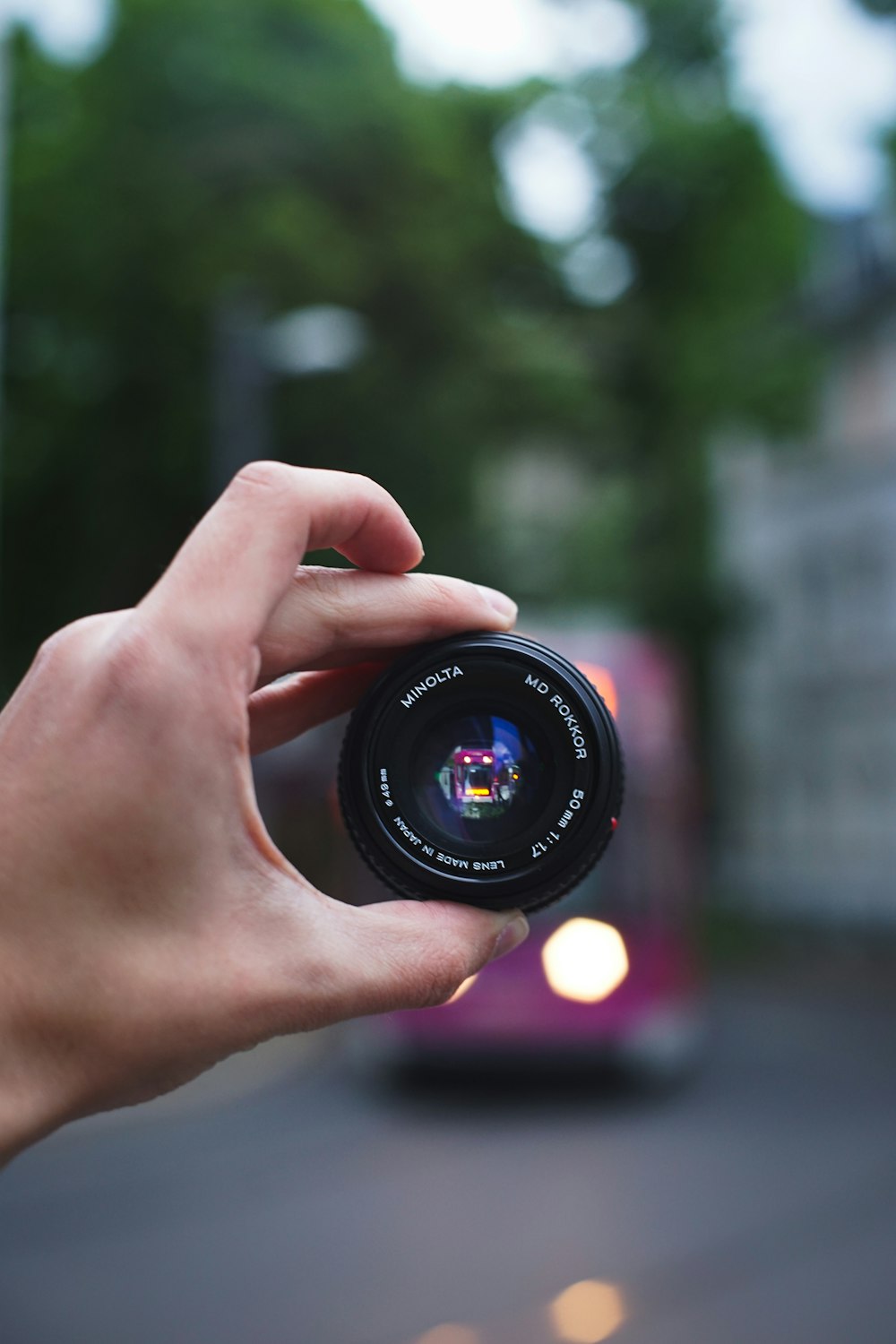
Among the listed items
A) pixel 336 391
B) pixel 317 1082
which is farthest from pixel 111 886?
pixel 336 391

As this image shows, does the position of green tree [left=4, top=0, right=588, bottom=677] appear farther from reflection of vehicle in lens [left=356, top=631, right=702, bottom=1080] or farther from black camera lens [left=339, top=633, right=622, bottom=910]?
black camera lens [left=339, top=633, right=622, bottom=910]

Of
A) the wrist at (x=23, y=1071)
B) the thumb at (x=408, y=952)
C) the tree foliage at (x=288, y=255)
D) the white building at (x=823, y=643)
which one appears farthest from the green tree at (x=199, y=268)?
the wrist at (x=23, y=1071)

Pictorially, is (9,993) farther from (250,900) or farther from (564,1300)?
(564,1300)

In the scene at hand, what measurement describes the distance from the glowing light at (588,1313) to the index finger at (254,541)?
4.13 metres

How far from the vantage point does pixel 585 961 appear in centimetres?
1139

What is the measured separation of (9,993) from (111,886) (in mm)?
109

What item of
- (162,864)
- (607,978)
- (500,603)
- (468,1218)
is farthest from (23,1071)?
(607,978)

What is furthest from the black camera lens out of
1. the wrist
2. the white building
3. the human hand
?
the white building

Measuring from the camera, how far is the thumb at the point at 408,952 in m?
1.24

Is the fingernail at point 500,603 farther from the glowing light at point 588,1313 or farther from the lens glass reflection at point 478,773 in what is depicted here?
the glowing light at point 588,1313

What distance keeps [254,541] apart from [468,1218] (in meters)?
6.92

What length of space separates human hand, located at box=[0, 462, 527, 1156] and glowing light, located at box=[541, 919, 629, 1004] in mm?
9714

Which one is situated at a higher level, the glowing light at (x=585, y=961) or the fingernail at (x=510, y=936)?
the fingernail at (x=510, y=936)

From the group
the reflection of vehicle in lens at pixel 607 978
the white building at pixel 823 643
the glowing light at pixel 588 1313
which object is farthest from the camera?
the white building at pixel 823 643
